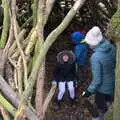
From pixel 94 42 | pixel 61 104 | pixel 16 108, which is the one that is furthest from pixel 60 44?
pixel 16 108

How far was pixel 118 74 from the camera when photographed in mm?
4188

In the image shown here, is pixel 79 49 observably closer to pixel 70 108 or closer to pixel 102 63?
pixel 70 108

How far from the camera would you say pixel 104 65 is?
4.90m

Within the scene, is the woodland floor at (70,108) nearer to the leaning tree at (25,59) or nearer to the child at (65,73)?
the child at (65,73)

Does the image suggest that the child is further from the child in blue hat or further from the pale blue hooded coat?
the pale blue hooded coat

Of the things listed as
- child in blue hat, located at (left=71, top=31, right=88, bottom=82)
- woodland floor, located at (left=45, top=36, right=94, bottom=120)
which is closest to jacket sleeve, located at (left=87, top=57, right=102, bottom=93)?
woodland floor, located at (left=45, top=36, right=94, bottom=120)

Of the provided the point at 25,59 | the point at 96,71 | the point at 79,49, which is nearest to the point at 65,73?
the point at 79,49

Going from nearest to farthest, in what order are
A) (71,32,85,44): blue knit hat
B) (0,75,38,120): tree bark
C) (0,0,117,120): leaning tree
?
(0,0,117,120): leaning tree, (0,75,38,120): tree bark, (71,32,85,44): blue knit hat

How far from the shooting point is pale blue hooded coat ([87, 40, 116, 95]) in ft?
16.0

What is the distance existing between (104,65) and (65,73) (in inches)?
52.0

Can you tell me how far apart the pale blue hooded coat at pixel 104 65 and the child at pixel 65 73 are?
1049 millimetres

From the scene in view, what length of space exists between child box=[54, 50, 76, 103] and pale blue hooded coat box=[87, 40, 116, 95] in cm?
105

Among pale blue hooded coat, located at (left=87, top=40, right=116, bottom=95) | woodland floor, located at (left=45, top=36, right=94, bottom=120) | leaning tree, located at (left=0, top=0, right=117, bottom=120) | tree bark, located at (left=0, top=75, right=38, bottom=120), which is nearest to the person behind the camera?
leaning tree, located at (left=0, top=0, right=117, bottom=120)

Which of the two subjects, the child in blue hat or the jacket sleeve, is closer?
the jacket sleeve
